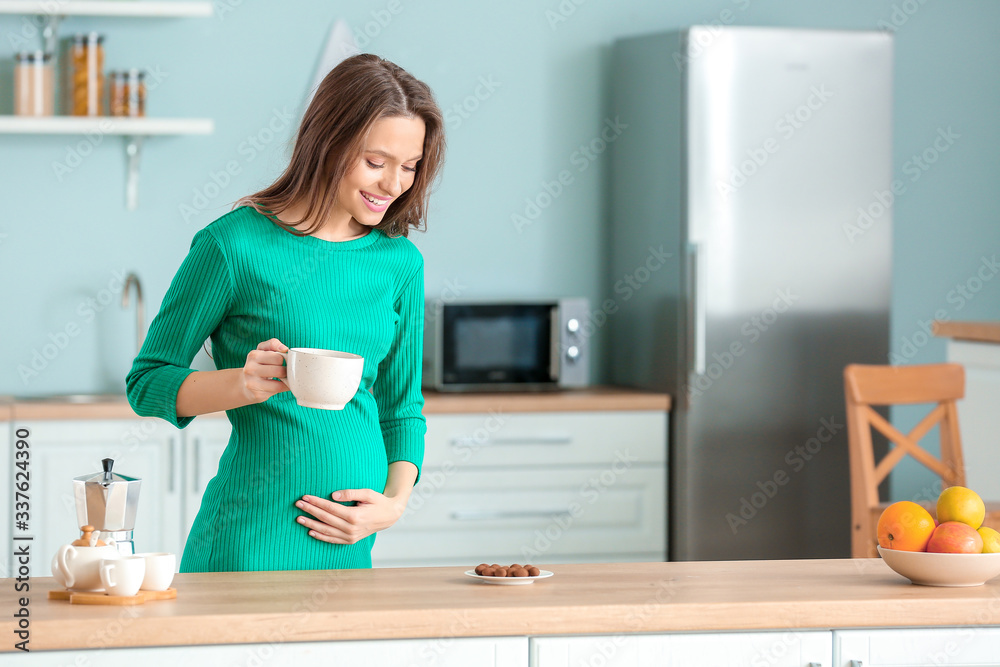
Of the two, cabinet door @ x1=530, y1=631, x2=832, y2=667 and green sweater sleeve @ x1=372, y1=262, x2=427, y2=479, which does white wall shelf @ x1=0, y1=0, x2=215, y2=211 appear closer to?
green sweater sleeve @ x1=372, y1=262, x2=427, y2=479

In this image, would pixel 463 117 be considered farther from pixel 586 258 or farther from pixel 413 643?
pixel 413 643

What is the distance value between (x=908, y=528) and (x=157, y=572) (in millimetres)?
887

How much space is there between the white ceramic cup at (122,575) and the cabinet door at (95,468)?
187cm

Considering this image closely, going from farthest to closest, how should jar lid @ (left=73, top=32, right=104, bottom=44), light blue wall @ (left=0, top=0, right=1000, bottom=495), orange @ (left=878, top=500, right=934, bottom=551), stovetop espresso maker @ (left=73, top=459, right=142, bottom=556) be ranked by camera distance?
light blue wall @ (left=0, top=0, right=1000, bottom=495) → jar lid @ (left=73, top=32, right=104, bottom=44) → orange @ (left=878, top=500, right=934, bottom=551) → stovetop espresso maker @ (left=73, top=459, right=142, bottom=556)

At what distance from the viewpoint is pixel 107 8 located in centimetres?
326

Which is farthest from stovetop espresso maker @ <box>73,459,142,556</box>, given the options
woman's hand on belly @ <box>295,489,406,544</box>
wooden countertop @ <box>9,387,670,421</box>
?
wooden countertop @ <box>9,387,670,421</box>

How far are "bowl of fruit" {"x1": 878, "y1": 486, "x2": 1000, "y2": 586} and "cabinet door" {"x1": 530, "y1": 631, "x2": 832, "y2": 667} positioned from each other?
0.54ft

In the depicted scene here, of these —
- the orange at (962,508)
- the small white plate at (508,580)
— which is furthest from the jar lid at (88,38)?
the orange at (962,508)

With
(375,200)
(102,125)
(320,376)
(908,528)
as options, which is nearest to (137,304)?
(102,125)

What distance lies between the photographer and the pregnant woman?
4.78ft

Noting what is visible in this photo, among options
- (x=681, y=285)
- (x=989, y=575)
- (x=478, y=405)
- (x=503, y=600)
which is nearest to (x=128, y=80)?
(x=478, y=405)

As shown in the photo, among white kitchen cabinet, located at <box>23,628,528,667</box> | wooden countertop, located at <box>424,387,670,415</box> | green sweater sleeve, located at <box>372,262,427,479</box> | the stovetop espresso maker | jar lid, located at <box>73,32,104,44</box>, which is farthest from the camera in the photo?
jar lid, located at <box>73,32,104,44</box>

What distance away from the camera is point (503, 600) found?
1252mm

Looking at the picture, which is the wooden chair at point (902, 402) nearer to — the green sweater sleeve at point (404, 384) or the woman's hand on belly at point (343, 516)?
the green sweater sleeve at point (404, 384)
